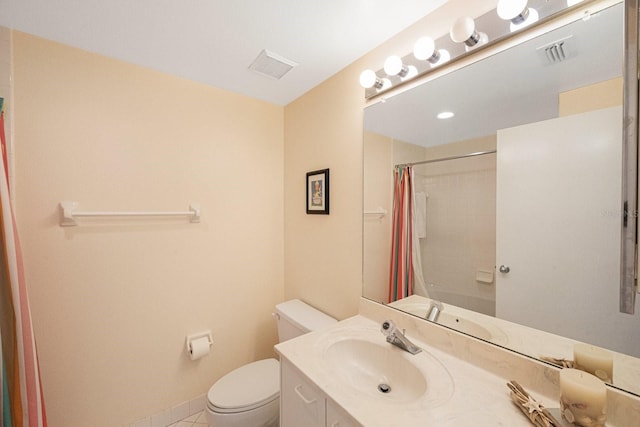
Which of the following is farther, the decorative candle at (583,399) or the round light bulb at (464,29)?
the round light bulb at (464,29)

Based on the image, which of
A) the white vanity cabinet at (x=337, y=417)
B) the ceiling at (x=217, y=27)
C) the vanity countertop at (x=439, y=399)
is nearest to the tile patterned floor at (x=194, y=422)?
the vanity countertop at (x=439, y=399)

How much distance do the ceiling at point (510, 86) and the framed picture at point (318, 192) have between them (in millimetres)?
515

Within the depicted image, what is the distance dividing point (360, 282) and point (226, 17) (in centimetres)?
146

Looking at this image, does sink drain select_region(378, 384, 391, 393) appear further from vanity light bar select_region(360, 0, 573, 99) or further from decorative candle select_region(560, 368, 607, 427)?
vanity light bar select_region(360, 0, 573, 99)

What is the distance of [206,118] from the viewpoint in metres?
1.69

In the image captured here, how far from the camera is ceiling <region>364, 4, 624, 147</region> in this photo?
0.73m

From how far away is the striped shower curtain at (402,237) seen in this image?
122 cm

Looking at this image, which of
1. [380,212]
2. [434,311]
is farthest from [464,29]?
[434,311]

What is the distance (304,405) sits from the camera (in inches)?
35.3

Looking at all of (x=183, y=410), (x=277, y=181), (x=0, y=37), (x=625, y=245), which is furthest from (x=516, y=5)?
(x=183, y=410)

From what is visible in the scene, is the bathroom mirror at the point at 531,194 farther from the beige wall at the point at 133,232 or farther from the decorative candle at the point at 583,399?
the beige wall at the point at 133,232

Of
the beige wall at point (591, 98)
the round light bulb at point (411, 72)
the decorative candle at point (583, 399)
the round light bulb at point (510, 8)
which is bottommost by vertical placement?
the decorative candle at point (583, 399)

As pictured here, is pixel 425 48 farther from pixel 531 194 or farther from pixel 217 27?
pixel 217 27

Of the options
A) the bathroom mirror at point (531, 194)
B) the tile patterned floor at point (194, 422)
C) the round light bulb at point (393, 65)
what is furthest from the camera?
the tile patterned floor at point (194, 422)
